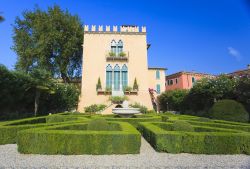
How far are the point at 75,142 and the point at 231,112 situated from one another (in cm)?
1370

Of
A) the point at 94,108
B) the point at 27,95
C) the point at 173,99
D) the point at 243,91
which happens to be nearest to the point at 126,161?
the point at 243,91

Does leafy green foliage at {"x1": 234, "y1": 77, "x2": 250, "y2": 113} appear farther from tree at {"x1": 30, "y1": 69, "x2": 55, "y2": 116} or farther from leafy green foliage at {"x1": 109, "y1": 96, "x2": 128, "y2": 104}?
tree at {"x1": 30, "y1": 69, "x2": 55, "y2": 116}

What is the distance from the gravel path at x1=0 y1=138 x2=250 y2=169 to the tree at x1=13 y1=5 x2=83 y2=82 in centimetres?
2473

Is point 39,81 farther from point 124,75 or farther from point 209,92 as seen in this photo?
point 209,92

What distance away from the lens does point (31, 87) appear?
21016mm

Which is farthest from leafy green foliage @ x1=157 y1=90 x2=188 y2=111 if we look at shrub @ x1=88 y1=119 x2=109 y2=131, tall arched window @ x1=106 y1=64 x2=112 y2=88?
shrub @ x1=88 y1=119 x2=109 y2=131

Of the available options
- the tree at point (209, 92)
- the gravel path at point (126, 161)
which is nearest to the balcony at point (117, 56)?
the tree at point (209, 92)

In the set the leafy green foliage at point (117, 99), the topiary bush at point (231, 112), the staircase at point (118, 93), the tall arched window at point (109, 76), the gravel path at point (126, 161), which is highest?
the tall arched window at point (109, 76)

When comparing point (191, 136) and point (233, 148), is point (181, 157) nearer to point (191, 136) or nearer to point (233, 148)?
point (191, 136)

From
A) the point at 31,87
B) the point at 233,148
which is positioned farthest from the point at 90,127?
the point at 31,87

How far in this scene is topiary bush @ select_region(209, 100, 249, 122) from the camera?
15461 mm

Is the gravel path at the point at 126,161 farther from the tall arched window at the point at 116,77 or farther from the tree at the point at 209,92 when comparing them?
the tall arched window at the point at 116,77

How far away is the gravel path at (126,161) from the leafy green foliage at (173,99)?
2394cm

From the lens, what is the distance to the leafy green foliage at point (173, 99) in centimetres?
3078
